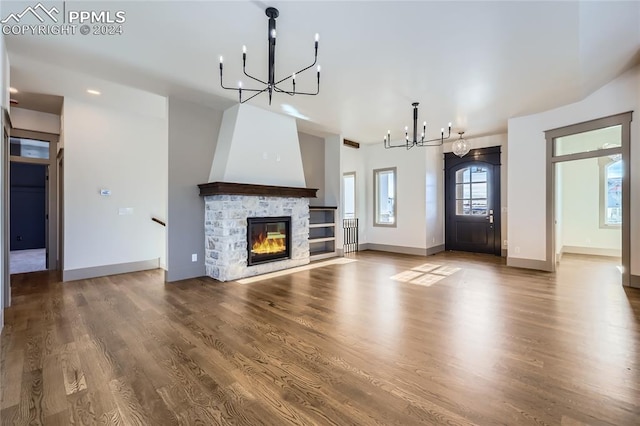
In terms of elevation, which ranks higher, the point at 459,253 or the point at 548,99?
the point at 548,99

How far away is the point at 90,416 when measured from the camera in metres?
1.72

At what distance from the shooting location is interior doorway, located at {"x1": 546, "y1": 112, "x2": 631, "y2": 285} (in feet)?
18.0

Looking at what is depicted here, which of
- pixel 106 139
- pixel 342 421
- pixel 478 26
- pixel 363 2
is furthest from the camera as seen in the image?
pixel 106 139

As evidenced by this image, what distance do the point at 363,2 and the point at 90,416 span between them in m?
3.60

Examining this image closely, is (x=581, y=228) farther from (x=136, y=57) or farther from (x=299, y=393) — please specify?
(x=136, y=57)

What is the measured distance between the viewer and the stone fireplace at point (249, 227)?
4.92 metres

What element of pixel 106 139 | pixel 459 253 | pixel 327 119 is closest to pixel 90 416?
pixel 106 139

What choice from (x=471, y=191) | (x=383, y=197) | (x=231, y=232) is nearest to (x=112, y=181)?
(x=231, y=232)

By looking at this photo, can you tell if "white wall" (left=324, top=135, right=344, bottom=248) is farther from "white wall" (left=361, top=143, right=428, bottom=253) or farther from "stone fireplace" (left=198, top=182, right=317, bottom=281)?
"white wall" (left=361, top=143, right=428, bottom=253)

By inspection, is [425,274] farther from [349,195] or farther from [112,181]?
[112,181]

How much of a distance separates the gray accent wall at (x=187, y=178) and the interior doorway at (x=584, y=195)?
21.1 feet

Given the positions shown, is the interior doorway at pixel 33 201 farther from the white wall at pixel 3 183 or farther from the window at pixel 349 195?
the window at pixel 349 195

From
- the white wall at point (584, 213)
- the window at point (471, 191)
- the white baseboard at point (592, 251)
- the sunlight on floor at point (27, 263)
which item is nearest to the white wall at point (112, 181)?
the sunlight on floor at point (27, 263)

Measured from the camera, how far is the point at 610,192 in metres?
6.98
